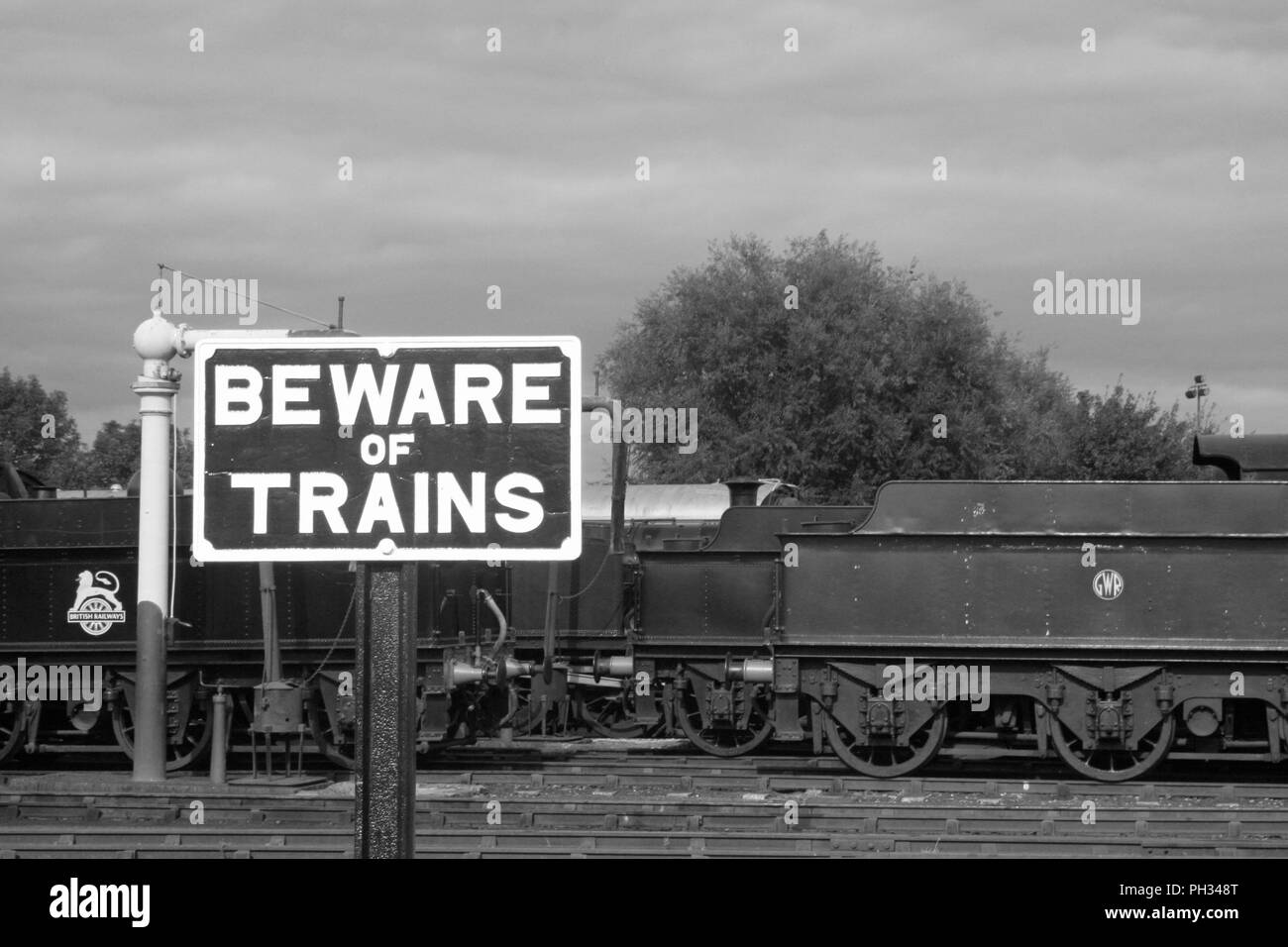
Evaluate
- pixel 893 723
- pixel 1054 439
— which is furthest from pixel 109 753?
pixel 1054 439

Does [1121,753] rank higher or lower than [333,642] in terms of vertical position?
lower

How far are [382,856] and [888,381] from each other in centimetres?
3641

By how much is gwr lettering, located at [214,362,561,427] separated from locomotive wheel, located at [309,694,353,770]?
9.70m

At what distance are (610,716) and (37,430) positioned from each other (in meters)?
53.8

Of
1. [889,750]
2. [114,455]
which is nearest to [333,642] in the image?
[889,750]

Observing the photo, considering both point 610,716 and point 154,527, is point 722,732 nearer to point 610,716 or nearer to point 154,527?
point 610,716

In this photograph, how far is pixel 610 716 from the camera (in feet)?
58.9

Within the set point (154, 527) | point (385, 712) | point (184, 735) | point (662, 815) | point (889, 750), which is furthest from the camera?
point (889, 750)

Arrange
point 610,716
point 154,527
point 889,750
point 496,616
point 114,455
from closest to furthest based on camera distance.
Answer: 1. point 154,527
2. point 889,750
3. point 496,616
4. point 610,716
5. point 114,455

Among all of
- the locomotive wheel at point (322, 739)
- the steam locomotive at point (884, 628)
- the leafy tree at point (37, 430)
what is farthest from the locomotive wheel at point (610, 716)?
the leafy tree at point (37, 430)

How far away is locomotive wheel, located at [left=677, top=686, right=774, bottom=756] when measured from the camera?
14.7m

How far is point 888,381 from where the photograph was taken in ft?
128

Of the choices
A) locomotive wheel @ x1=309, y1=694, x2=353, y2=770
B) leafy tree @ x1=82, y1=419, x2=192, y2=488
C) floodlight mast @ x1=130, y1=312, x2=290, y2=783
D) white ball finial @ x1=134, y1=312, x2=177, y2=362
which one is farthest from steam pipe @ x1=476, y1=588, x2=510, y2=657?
leafy tree @ x1=82, y1=419, x2=192, y2=488

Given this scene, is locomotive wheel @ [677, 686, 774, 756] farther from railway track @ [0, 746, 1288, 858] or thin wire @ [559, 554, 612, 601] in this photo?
thin wire @ [559, 554, 612, 601]
